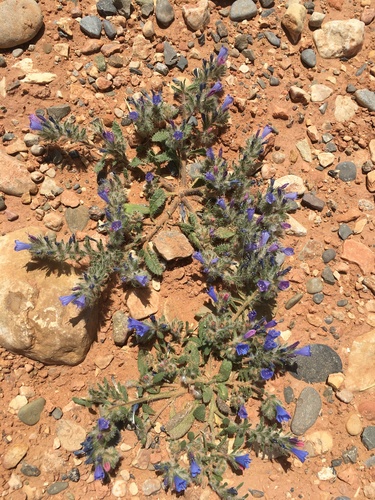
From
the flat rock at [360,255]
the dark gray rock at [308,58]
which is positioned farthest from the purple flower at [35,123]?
the flat rock at [360,255]

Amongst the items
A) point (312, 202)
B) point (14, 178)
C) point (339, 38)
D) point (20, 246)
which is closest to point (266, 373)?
point (312, 202)

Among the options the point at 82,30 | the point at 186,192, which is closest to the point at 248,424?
the point at 186,192

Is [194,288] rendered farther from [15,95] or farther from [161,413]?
[15,95]

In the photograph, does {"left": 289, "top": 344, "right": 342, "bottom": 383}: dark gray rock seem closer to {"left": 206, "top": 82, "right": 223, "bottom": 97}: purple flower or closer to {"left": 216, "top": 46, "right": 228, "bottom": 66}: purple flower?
{"left": 206, "top": 82, "right": 223, "bottom": 97}: purple flower

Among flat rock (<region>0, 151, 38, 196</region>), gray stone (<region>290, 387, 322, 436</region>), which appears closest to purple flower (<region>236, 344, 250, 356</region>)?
gray stone (<region>290, 387, 322, 436</region>)

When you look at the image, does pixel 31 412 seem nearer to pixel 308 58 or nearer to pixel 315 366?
pixel 315 366

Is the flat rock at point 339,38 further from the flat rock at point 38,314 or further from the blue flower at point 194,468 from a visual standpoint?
the blue flower at point 194,468

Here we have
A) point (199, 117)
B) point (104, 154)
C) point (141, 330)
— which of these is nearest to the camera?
point (141, 330)
